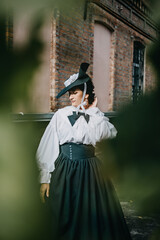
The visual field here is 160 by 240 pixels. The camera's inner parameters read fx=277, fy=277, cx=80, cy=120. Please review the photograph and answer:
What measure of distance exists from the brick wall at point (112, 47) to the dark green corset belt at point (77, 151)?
1660mm

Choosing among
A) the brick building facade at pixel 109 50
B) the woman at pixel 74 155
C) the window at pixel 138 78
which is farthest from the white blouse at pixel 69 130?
the window at pixel 138 78

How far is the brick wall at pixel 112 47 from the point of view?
35 centimetres

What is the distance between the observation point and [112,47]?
51 centimetres

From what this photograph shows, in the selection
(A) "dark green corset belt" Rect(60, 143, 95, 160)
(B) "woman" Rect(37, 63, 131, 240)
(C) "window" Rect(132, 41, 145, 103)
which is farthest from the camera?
(A) "dark green corset belt" Rect(60, 143, 95, 160)

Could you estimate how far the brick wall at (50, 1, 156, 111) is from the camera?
35cm

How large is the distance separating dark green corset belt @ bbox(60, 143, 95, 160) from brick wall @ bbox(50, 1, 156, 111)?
1660 mm

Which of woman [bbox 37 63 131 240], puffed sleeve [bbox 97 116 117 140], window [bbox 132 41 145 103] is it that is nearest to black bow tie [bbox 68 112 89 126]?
woman [bbox 37 63 131 240]

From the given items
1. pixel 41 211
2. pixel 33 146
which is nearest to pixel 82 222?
pixel 41 211

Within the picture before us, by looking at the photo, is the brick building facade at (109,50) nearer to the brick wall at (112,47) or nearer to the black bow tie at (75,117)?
the brick wall at (112,47)

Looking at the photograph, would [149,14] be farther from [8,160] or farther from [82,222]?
[82,222]

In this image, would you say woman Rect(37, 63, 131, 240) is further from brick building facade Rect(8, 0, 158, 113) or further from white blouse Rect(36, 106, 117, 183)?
brick building facade Rect(8, 0, 158, 113)

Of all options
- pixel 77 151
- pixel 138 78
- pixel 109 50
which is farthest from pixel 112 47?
pixel 77 151

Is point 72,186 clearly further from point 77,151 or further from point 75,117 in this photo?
point 75,117

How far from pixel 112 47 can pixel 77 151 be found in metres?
1.71
